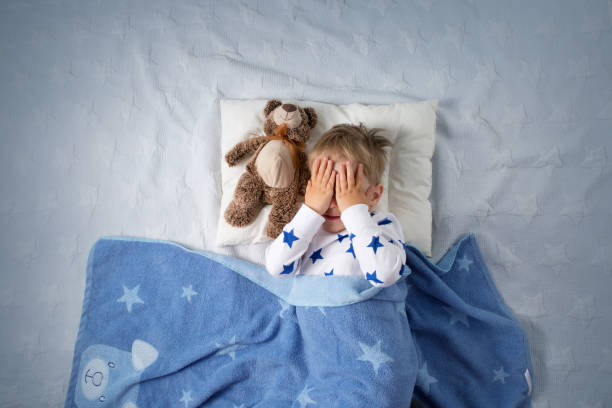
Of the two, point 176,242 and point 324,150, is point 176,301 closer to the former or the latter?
point 176,242

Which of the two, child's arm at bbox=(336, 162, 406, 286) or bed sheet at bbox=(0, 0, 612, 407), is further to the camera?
bed sheet at bbox=(0, 0, 612, 407)

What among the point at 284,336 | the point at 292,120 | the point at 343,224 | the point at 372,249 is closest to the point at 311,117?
the point at 292,120

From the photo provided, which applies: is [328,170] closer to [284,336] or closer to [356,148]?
[356,148]

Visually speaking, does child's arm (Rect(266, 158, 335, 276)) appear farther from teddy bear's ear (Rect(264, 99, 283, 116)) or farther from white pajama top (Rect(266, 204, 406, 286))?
teddy bear's ear (Rect(264, 99, 283, 116))

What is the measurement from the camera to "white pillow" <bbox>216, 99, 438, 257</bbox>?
111cm

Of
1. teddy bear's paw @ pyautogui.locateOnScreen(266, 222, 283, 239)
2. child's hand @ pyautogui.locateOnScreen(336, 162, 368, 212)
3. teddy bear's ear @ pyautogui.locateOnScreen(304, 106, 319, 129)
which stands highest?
teddy bear's ear @ pyautogui.locateOnScreen(304, 106, 319, 129)

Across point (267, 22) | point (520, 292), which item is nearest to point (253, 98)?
point (267, 22)

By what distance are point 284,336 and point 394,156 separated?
60 centimetres

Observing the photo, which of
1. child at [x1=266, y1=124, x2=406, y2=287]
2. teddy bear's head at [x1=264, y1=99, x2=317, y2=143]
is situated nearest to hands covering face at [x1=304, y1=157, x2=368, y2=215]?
child at [x1=266, y1=124, x2=406, y2=287]

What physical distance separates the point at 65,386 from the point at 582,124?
5.58 ft

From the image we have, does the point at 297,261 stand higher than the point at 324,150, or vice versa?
the point at 324,150

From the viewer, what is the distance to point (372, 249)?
884 millimetres

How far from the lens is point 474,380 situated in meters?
1.01

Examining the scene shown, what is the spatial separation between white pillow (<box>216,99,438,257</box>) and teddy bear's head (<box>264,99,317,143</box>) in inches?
1.9
